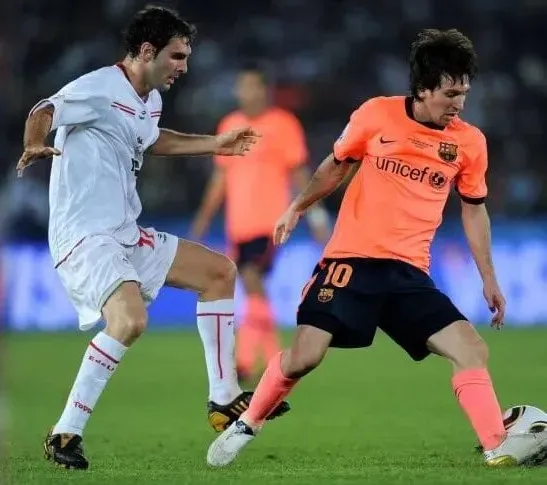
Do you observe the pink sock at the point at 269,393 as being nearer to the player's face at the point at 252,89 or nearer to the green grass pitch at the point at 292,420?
the green grass pitch at the point at 292,420

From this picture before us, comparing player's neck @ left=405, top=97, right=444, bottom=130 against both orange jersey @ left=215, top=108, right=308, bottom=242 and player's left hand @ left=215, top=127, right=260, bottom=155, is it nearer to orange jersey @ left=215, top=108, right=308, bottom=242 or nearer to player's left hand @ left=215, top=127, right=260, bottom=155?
player's left hand @ left=215, top=127, right=260, bottom=155

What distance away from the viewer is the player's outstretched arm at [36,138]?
612 cm

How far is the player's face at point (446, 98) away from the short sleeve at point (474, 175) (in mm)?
211

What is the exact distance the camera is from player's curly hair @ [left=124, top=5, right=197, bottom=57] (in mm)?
6797

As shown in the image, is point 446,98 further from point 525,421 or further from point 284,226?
point 525,421

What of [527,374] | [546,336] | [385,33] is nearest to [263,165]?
[527,374]

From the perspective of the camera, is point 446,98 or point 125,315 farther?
point 125,315

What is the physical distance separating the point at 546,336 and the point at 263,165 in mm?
Result: 3811

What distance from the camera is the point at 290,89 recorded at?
17312mm

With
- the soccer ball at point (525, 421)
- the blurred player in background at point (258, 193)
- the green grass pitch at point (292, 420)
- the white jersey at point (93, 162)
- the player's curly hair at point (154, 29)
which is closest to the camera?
the green grass pitch at point (292, 420)

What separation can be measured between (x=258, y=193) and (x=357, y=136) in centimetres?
544

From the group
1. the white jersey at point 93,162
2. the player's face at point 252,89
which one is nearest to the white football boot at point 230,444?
the white jersey at point 93,162

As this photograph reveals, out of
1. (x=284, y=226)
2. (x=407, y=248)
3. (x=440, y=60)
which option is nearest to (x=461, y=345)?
(x=407, y=248)

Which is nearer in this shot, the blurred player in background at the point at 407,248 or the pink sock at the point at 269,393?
the blurred player in background at the point at 407,248
